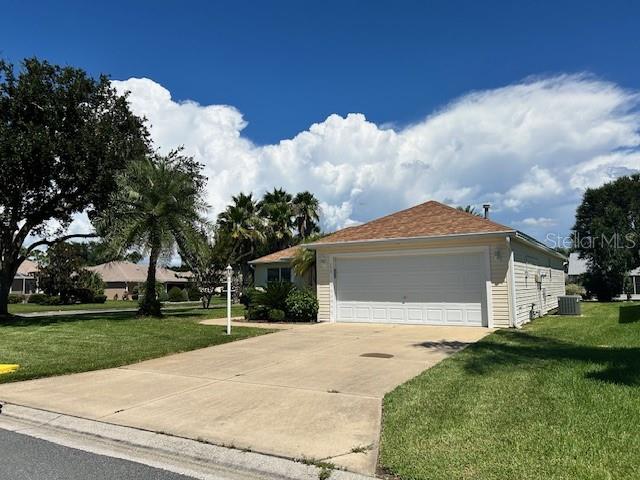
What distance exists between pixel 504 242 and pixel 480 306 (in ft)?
7.03

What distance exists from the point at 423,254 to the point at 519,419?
11467 mm

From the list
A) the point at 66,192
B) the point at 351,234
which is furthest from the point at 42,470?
the point at 66,192

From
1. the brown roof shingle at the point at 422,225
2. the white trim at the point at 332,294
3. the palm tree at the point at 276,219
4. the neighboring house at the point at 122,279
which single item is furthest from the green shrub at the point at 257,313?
the neighboring house at the point at 122,279

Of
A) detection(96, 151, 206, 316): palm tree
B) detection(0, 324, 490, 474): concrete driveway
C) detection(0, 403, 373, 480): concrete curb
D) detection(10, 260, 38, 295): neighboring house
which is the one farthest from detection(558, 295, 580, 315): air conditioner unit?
detection(10, 260, 38, 295): neighboring house

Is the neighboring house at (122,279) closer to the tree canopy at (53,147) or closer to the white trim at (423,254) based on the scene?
the tree canopy at (53,147)

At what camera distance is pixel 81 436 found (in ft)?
18.7

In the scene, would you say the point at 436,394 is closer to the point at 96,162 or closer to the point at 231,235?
the point at 96,162

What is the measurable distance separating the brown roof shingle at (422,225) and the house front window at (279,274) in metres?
7.60

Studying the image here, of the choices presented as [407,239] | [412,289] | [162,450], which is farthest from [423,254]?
[162,450]

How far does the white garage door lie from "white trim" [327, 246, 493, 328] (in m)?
0.12

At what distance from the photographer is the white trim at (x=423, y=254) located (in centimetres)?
1535

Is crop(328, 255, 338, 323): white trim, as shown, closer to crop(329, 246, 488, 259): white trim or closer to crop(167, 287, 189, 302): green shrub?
crop(329, 246, 488, 259): white trim

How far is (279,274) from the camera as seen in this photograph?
88.5 ft

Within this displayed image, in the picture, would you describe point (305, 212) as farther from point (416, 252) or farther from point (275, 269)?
point (416, 252)
